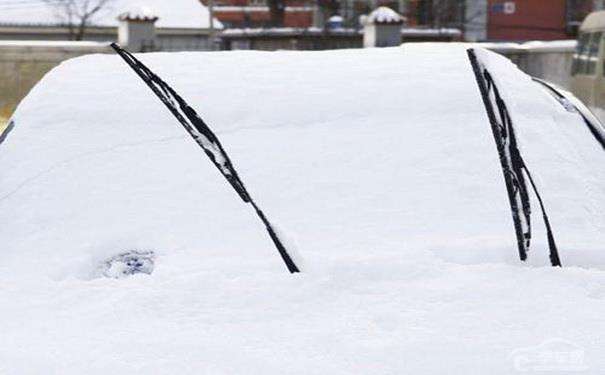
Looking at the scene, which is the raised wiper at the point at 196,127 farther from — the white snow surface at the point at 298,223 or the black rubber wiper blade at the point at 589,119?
the black rubber wiper blade at the point at 589,119

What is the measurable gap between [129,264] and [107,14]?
3286 cm

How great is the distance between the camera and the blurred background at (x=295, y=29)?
19781 millimetres

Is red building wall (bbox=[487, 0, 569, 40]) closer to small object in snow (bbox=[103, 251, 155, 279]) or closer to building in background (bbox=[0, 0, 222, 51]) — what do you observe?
building in background (bbox=[0, 0, 222, 51])

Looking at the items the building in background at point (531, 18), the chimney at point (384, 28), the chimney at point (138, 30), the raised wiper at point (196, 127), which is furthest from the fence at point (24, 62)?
the building in background at point (531, 18)

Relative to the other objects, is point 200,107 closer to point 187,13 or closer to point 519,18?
point 187,13

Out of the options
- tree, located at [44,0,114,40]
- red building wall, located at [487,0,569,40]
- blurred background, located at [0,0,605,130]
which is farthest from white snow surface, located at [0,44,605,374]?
red building wall, located at [487,0,569,40]

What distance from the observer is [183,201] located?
291 centimetres

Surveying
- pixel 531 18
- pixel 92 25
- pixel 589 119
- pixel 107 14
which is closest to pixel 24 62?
pixel 92 25

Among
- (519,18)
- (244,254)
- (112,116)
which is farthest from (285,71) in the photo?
(519,18)

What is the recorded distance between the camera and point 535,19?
4078 centimetres

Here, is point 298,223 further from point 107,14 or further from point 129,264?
point 107,14

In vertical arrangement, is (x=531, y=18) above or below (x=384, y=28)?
above

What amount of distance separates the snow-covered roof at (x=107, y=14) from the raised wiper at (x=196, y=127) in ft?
99.2

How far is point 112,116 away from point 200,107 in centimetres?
30
